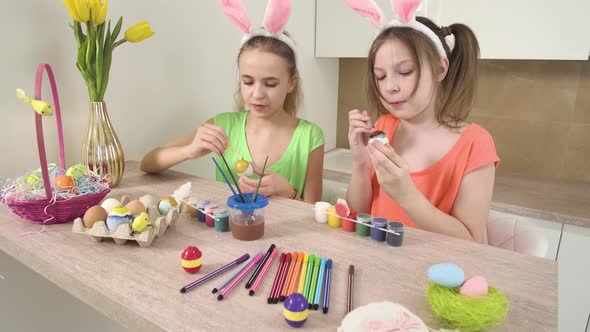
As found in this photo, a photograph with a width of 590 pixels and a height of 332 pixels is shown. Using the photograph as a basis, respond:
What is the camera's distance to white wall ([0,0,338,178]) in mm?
1049

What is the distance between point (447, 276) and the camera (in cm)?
54

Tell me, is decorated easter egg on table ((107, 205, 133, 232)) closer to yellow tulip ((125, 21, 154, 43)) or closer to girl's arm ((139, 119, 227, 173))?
girl's arm ((139, 119, 227, 173))

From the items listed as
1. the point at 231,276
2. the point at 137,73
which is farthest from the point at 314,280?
the point at 137,73

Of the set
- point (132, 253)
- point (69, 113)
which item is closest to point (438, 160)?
point (132, 253)

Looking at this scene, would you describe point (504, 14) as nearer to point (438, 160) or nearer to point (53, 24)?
point (438, 160)

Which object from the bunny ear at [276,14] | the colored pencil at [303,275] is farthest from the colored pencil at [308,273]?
the bunny ear at [276,14]

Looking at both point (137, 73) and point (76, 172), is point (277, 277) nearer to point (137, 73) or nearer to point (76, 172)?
point (76, 172)

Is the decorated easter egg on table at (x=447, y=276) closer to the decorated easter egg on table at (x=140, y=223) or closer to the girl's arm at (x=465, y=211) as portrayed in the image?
the girl's arm at (x=465, y=211)

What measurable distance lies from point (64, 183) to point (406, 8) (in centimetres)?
84

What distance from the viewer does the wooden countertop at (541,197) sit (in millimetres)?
1435

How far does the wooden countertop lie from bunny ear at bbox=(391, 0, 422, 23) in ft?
3.01

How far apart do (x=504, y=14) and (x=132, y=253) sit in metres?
1.57

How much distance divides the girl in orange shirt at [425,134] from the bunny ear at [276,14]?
0.21m

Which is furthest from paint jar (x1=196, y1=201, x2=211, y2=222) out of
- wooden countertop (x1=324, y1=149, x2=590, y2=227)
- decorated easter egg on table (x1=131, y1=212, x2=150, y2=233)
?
wooden countertop (x1=324, y1=149, x2=590, y2=227)
